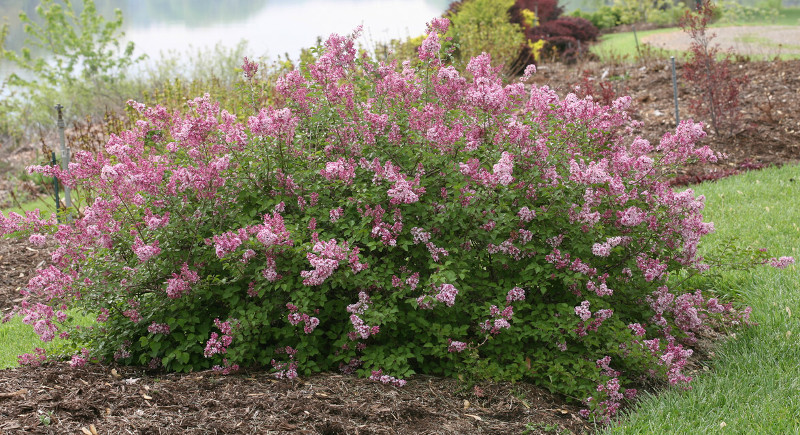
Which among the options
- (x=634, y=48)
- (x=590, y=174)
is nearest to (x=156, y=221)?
(x=590, y=174)

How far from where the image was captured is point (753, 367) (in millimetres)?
3791

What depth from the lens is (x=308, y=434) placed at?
2.89 m

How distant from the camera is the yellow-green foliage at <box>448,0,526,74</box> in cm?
1280

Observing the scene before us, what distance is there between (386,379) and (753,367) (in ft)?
7.02

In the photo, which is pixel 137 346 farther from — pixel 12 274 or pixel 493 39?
pixel 493 39

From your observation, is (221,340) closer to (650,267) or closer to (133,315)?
(133,315)

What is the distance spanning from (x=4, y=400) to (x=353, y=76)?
2.52m

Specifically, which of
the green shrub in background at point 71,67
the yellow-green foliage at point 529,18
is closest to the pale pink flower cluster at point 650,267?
the green shrub in background at point 71,67

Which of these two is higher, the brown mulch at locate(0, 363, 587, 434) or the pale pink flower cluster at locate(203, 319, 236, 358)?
the pale pink flower cluster at locate(203, 319, 236, 358)

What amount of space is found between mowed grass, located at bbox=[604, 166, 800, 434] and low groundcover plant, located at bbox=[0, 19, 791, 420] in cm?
19

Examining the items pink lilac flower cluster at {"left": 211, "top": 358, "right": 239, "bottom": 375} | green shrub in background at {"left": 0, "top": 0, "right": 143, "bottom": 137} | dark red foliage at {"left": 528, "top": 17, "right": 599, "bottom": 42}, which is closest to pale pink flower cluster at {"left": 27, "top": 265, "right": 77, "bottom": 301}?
pink lilac flower cluster at {"left": 211, "top": 358, "right": 239, "bottom": 375}

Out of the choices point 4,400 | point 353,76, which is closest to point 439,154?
point 353,76

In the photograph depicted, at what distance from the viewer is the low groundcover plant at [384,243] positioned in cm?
339

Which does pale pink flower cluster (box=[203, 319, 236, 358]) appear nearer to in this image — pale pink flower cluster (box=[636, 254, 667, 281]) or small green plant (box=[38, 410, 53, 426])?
small green plant (box=[38, 410, 53, 426])
